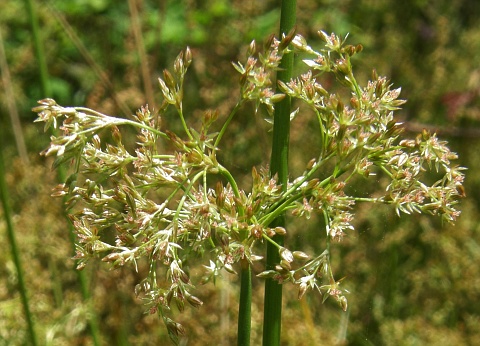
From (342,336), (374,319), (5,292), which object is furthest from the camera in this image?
(374,319)

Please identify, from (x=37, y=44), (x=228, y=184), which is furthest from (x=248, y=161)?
(x=228, y=184)

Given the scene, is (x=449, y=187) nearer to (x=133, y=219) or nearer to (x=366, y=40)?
(x=133, y=219)

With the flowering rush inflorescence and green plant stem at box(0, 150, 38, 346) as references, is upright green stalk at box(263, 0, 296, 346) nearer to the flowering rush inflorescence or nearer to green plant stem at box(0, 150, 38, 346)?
the flowering rush inflorescence

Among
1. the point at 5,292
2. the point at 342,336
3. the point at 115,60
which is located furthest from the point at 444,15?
the point at 5,292

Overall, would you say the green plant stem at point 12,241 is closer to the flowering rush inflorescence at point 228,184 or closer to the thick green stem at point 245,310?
the flowering rush inflorescence at point 228,184

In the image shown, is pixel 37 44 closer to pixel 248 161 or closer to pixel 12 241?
pixel 12 241

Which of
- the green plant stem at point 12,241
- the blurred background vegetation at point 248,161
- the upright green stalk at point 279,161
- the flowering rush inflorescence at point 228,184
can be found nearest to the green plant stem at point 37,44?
the green plant stem at point 12,241
